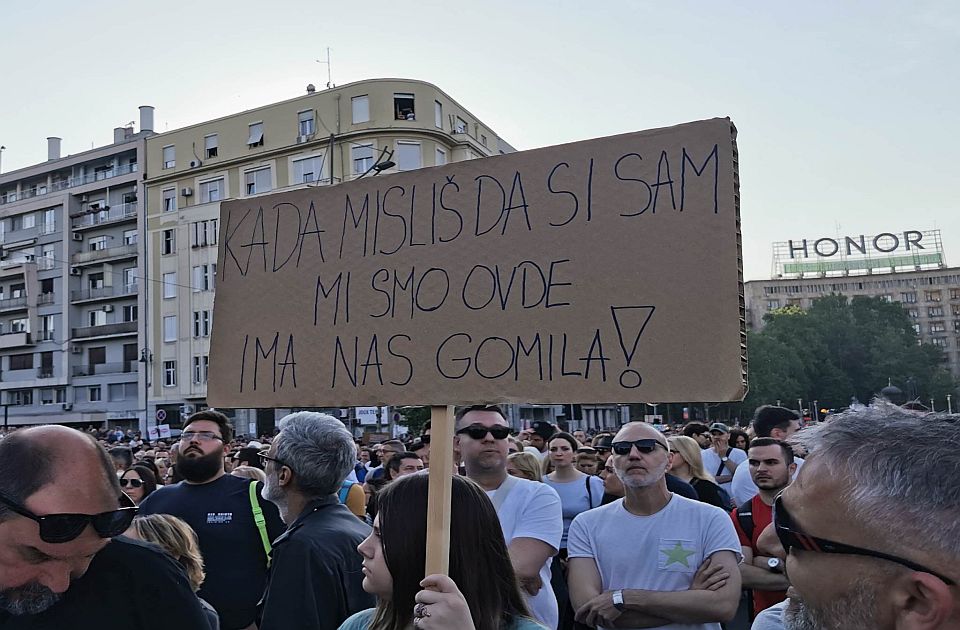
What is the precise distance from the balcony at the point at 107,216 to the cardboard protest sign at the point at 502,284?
163 feet

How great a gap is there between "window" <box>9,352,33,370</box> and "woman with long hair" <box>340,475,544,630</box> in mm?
58231

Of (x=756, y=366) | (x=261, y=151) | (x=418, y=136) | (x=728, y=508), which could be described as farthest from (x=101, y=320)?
(x=728, y=508)

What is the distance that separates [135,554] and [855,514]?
1.69m

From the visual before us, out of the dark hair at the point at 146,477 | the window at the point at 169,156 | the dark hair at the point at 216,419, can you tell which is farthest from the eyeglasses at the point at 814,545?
the window at the point at 169,156

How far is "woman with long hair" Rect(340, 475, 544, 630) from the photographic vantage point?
93.6 inches

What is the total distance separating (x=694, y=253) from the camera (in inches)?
95.3

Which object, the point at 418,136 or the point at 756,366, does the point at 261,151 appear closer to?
the point at 418,136

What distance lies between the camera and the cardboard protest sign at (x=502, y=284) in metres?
2.41

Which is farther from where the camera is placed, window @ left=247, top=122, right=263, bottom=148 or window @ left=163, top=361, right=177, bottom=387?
window @ left=163, top=361, right=177, bottom=387

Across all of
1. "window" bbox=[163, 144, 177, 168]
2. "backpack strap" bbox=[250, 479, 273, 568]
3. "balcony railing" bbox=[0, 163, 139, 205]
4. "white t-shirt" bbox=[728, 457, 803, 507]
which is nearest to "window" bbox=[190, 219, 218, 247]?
"window" bbox=[163, 144, 177, 168]

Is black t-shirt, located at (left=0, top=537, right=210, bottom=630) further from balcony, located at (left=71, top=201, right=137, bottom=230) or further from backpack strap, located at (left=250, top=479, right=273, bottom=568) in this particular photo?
balcony, located at (left=71, top=201, right=137, bottom=230)

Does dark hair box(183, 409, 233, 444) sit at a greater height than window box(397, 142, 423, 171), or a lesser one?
lesser

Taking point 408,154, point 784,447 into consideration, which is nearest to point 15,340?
point 408,154

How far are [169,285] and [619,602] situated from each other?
45312mm
